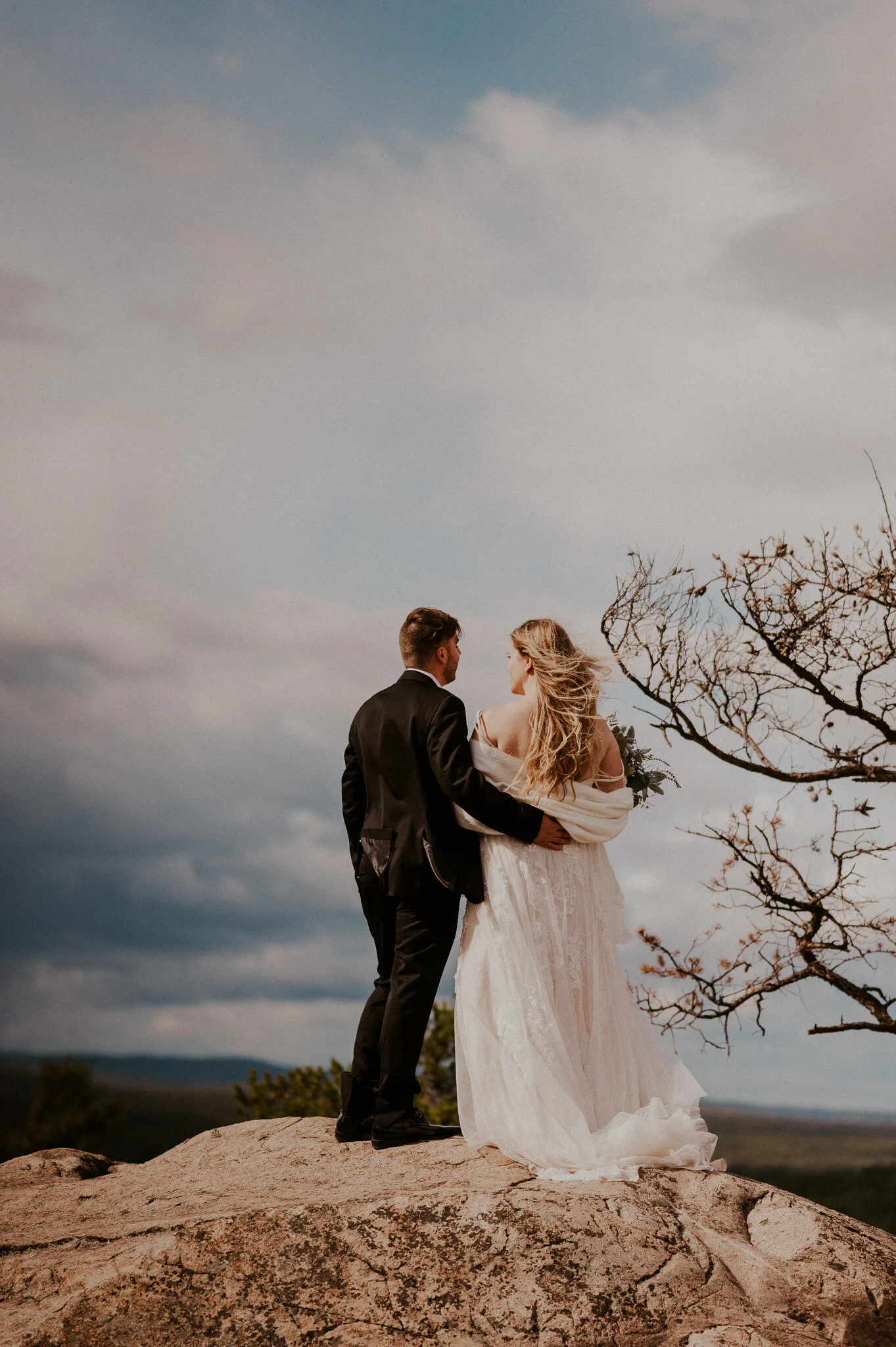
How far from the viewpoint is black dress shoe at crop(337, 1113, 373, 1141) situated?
682 cm

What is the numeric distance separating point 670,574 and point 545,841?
14.6 feet

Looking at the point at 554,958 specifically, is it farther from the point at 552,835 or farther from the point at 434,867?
the point at 434,867

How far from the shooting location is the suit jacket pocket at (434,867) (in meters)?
6.13

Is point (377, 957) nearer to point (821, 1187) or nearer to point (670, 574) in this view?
point (670, 574)

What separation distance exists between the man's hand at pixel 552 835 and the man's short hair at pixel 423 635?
1231mm

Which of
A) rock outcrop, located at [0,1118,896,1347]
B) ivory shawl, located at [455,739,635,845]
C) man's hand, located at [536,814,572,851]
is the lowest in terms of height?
rock outcrop, located at [0,1118,896,1347]

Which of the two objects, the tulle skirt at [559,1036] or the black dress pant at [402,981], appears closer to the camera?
the tulle skirt at [559,1036]

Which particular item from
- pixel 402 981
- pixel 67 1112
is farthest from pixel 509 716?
pixel 67 1112

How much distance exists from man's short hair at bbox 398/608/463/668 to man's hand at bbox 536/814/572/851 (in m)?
1.23

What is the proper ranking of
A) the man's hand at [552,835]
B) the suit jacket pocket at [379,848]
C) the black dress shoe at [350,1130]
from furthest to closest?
the black dress shoe at [350,1130] → the suit jacket pocket at [379,848] → the man's hand at [552,835]

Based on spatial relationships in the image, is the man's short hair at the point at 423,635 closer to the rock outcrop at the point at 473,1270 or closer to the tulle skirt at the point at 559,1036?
the tulle skirt at the point at 559,1036

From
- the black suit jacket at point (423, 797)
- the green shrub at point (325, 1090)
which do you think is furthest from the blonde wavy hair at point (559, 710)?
the green shrub at point (325, 1090)

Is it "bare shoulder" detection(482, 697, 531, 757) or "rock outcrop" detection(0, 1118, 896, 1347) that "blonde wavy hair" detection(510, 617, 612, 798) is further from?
"rock outcrop" detection(0, 1118, 896, 1347)

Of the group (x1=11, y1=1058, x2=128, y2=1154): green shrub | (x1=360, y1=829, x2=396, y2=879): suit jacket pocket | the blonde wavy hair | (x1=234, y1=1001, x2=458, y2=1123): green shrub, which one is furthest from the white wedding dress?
(x1=11, y1=1058, x2=128, y2=1154): green shrub
